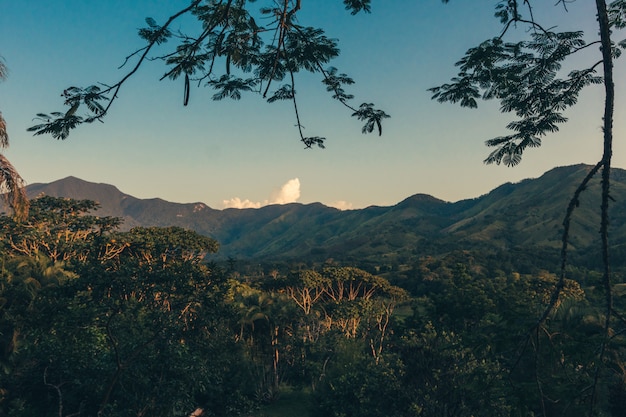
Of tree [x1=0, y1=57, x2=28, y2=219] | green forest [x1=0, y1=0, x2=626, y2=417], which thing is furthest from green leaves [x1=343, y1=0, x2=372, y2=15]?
tree [x1=0, y1=57, x2=28, y2=219]

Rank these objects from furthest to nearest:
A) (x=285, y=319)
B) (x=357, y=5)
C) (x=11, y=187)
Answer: (x=285, y=319)
(x=11, y=187)
(x=357, y=5)

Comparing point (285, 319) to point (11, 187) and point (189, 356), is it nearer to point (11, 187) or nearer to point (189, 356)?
point (189, 356)

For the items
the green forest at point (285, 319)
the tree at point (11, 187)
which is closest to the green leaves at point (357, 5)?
the green forest at point (285, 319)

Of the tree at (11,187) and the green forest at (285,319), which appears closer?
the green forest at (285,319)

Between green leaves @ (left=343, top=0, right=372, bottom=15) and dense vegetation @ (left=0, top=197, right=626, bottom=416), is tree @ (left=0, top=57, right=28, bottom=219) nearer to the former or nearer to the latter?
dense vegetation @ (left=0, top=197, right=626, bottom=416)

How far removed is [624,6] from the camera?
419cm

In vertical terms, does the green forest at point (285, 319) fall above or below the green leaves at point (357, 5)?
below

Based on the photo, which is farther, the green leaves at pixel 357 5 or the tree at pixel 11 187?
the tree at pixel 11 187

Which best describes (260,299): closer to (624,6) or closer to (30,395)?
(30,395)

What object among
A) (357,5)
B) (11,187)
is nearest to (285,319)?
(11,187)

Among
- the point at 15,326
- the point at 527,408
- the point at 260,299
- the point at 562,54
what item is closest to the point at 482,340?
the point at 527,408

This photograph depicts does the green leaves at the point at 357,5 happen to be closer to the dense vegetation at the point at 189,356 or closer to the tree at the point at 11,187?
the dense vegetation at the point at 189,356

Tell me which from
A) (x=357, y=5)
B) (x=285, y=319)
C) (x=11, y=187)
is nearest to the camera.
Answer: (x=357, y=5)

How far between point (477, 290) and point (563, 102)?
26.9m
